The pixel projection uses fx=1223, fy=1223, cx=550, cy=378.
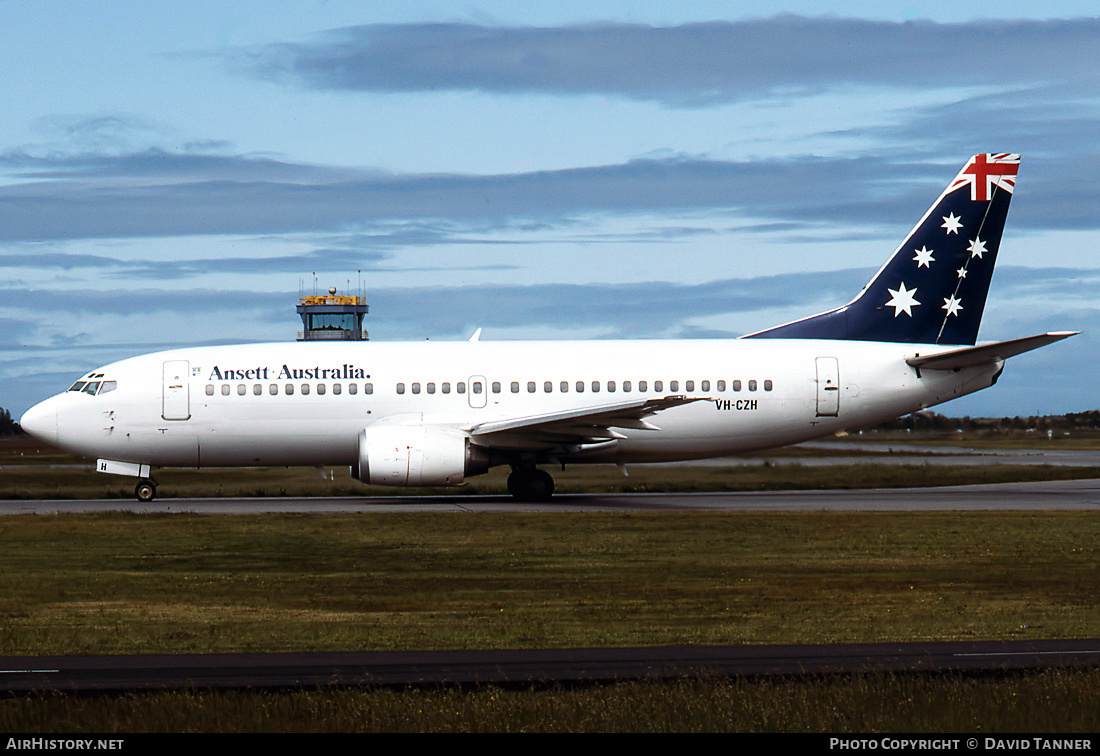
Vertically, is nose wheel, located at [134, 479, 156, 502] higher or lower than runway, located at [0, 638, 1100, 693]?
higher

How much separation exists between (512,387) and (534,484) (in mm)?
2332

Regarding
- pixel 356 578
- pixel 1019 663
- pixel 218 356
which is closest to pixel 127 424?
pixel 218 356

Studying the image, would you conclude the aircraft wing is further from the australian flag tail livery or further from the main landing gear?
the australian flag tail livery

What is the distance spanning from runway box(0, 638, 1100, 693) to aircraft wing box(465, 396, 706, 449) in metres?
15.8

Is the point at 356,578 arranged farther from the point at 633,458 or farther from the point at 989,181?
the point at 989,181

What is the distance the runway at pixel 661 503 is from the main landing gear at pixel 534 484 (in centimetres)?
30

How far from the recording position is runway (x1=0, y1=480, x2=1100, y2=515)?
2553cm

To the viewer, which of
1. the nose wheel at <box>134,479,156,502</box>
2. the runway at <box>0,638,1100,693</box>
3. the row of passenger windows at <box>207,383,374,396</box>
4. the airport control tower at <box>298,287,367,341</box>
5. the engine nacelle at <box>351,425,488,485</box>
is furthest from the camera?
the airport control tower at <box>298,287,367,341</box>

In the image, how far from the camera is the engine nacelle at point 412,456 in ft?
87.6

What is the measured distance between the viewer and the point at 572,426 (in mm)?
27250

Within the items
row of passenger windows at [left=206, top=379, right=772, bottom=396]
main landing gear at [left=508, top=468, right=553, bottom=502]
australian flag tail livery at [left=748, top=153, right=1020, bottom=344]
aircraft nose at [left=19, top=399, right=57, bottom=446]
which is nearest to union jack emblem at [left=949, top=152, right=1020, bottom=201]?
australian flag tail livery at [left=748, top=153, right=1020, bottom=344]

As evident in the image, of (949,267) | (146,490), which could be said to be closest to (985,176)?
(949,267)

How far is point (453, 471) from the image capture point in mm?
27016
